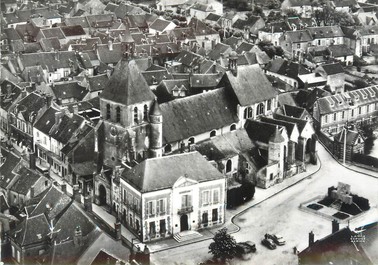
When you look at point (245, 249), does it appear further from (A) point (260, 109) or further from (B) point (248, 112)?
(A) point (260, 109)

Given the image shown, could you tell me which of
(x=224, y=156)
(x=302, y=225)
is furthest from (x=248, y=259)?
(x=224, y=156)

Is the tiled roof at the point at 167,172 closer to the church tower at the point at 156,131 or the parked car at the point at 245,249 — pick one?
the church tower at the point at 156,131

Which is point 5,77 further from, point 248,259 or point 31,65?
point 248,259

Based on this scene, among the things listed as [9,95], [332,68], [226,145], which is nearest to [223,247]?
[226,145]

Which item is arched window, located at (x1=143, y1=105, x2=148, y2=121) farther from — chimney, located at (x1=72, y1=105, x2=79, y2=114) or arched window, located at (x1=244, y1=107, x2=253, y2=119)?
chimney, located at (x1=72, y1=105, x2=79, y2=114)

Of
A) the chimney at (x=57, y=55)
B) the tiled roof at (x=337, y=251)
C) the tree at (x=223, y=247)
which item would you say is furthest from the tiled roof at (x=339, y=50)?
the tiled roof at (x=337, y=251)
